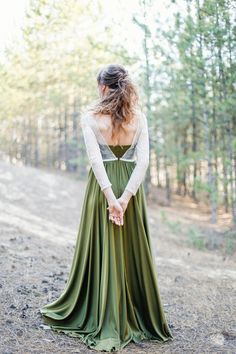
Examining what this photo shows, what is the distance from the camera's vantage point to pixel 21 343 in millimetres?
3084

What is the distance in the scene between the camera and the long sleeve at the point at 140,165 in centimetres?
323

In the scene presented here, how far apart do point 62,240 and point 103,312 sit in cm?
→ 469

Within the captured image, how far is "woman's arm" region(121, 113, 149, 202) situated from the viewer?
10.6ft

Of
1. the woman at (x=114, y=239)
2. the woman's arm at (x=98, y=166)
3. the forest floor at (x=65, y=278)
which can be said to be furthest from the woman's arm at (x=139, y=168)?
the forest floor at (x=65, y=278)

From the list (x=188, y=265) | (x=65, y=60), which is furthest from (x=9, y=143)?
(x=188, y=265)

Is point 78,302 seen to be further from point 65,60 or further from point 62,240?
point 65,60

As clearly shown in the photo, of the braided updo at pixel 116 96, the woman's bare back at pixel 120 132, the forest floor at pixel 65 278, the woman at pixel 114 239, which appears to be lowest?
the forest floor at pixel 65 278

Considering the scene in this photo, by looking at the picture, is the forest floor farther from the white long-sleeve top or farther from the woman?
the white long-sleeve top

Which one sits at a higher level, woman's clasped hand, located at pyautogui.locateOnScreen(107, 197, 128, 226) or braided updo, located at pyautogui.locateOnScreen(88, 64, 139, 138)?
braided updo, located at pyautogui.locateOnScreen(88, 64, 139, 138)

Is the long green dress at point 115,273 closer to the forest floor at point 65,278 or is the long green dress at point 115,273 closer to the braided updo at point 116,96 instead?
the forest floor at point 65,278

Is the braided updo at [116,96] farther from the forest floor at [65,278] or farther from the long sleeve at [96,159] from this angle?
the forest floor at [65,278]

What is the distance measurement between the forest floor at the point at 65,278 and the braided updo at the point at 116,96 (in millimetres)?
1746

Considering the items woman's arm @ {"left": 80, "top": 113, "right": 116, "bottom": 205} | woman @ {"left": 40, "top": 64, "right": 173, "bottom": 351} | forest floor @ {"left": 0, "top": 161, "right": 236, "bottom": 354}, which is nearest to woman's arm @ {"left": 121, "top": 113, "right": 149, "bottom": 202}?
woman @ {"left": 40, "top": 64, "right": 173, "bottom": 351}

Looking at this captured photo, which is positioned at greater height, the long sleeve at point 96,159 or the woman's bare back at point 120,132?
the woman's bare back at point 120,132
